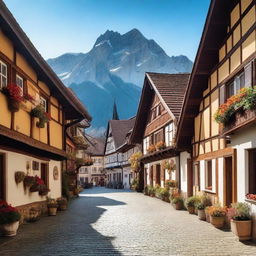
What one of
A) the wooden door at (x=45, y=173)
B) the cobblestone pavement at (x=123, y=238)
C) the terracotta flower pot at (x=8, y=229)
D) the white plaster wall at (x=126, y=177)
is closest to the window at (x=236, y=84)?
the cobblestone pavement at (x=123, y=238)

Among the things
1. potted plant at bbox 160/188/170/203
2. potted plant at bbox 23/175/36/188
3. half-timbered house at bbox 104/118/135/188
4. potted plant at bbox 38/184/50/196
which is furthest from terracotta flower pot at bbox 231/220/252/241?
half-timbered house at bbox 104/118/135/188

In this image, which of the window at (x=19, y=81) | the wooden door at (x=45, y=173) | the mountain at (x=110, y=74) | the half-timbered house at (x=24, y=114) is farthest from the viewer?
the mountain at (x=110, y=74)

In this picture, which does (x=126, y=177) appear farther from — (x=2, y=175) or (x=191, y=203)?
(x=2, y=175)

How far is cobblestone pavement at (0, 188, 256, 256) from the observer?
8.84 m

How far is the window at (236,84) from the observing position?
1171 cm

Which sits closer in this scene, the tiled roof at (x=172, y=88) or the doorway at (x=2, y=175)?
the doorway at (x=2, y=175)

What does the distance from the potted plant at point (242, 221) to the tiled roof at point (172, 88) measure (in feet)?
36.2

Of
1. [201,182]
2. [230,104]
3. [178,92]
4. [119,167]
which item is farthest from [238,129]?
[119,167]

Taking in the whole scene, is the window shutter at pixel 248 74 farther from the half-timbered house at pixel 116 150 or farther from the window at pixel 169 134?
the half-timbered house at pixel 116 150

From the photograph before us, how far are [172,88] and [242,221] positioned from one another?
15577 mm

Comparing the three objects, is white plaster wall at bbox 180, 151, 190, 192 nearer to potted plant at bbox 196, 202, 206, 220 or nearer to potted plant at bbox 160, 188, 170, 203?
potted plant at bbox 160, 188, 170, 203

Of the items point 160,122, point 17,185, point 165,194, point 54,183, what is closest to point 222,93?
point 17,185

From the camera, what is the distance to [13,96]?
35.0ft

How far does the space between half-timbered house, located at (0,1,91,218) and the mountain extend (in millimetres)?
123751
